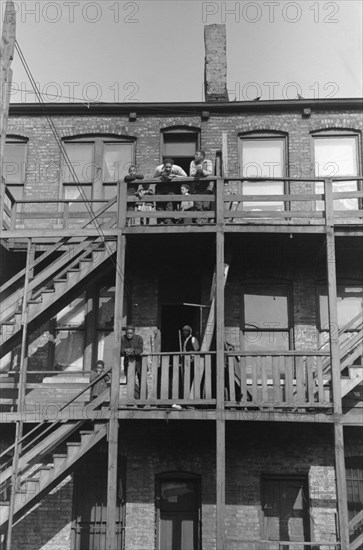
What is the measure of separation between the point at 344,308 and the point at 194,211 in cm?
440

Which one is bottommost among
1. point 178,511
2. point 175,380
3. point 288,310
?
point 178,511

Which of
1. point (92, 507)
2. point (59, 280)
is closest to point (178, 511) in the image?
point (92, 507)

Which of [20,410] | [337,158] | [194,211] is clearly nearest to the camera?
[20,410]

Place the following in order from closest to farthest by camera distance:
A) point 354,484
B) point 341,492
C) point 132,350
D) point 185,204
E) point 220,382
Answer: point 341,492
point 220,382
point 132,350
point 354,484
point 185,204

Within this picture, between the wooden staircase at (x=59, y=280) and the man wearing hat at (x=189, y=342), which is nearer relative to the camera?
the wooden staircase at (x=59, y=280)

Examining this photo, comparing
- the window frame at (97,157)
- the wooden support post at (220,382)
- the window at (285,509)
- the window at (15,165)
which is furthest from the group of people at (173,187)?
the window at (285,509)

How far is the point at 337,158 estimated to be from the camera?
18.4 m

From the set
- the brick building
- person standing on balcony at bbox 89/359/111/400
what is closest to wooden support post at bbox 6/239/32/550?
the brick building

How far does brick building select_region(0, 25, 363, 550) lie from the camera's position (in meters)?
14.4

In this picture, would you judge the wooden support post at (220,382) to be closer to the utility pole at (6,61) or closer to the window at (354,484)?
the window at (354,484)

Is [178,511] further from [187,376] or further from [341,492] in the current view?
[341,492]

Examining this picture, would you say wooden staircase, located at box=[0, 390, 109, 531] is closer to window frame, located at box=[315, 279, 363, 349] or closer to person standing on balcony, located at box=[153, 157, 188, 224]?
person standing on balcony, located at box=[153, 157, 188, 224]

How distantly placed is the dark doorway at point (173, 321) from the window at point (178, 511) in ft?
9.90

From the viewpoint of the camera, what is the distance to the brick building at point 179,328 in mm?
14359
